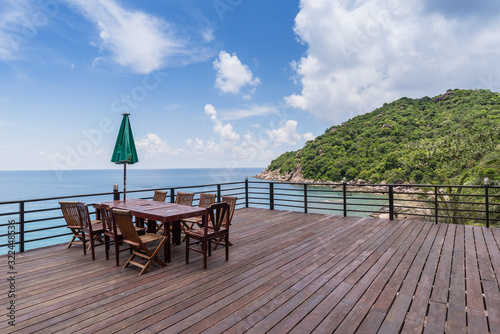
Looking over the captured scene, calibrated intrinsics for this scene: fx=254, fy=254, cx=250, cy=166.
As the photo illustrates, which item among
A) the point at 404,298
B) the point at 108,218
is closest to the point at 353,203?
the point at 404,298

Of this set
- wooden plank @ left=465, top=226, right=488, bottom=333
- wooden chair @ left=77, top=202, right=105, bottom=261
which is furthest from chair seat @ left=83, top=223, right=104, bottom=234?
wooden plank @ left=465, top=226, right=488, bottom=333

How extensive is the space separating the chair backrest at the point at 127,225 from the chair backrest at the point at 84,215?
673 millimetres

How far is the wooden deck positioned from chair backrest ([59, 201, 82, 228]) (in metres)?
0.45

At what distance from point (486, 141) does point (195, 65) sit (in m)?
23.8

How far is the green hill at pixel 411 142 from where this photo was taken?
17889mm

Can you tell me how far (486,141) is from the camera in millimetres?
16359

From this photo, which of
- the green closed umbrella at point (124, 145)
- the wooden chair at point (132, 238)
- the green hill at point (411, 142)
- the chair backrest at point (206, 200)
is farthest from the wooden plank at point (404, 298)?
the green hill at point (411, 142)

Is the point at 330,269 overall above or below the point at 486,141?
below

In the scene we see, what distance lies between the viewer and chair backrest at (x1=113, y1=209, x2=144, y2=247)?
311 centimetres

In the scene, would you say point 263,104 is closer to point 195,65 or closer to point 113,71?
point 195,65

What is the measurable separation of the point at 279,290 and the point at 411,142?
2553 cm

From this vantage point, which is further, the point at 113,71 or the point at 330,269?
the point at 113,71

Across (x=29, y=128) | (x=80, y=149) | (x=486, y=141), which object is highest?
(x=29, y=128)

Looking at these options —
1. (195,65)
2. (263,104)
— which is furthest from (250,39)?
(263,104)
